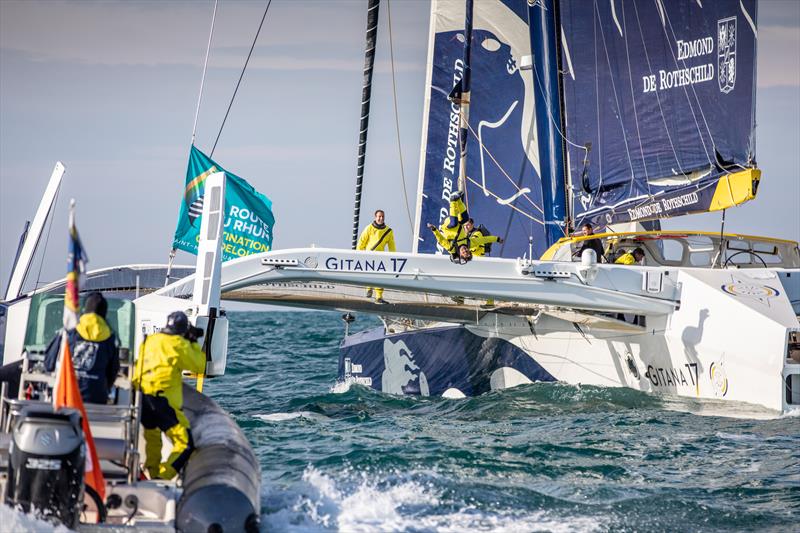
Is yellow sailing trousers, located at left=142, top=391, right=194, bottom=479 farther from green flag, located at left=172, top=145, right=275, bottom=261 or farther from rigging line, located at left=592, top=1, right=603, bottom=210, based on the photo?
rigging line, located at left=592, top=1, right=603, bottom=210

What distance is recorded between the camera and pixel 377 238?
44.2ft

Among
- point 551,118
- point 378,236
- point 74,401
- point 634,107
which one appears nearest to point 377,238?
point 378,236

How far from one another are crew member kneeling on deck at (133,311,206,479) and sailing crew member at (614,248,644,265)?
7132 mm

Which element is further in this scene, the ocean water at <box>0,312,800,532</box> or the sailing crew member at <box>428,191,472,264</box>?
the sailing crew member at <box>428,191,472,264</box>

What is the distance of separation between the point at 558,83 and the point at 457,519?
8.57 meters

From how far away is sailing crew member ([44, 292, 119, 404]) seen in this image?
624 cm

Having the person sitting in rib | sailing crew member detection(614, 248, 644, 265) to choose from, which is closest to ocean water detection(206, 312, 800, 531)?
sailing crew member detection(614, 248, 644, 265)

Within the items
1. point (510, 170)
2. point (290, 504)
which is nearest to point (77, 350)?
point (290, 504)

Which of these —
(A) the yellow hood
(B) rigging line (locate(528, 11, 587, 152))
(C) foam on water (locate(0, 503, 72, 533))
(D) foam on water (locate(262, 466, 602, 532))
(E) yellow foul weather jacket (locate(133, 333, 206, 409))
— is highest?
(B) rigging line (locate(528, 11, 587, 152))

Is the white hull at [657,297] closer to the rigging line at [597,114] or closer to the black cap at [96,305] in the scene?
the rigging line at [597,114]

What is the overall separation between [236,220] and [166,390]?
23.9 feet

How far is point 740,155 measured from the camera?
12.4 meters

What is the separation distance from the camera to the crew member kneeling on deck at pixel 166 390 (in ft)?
21.5

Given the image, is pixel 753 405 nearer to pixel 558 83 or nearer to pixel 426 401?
pixel 426 401
